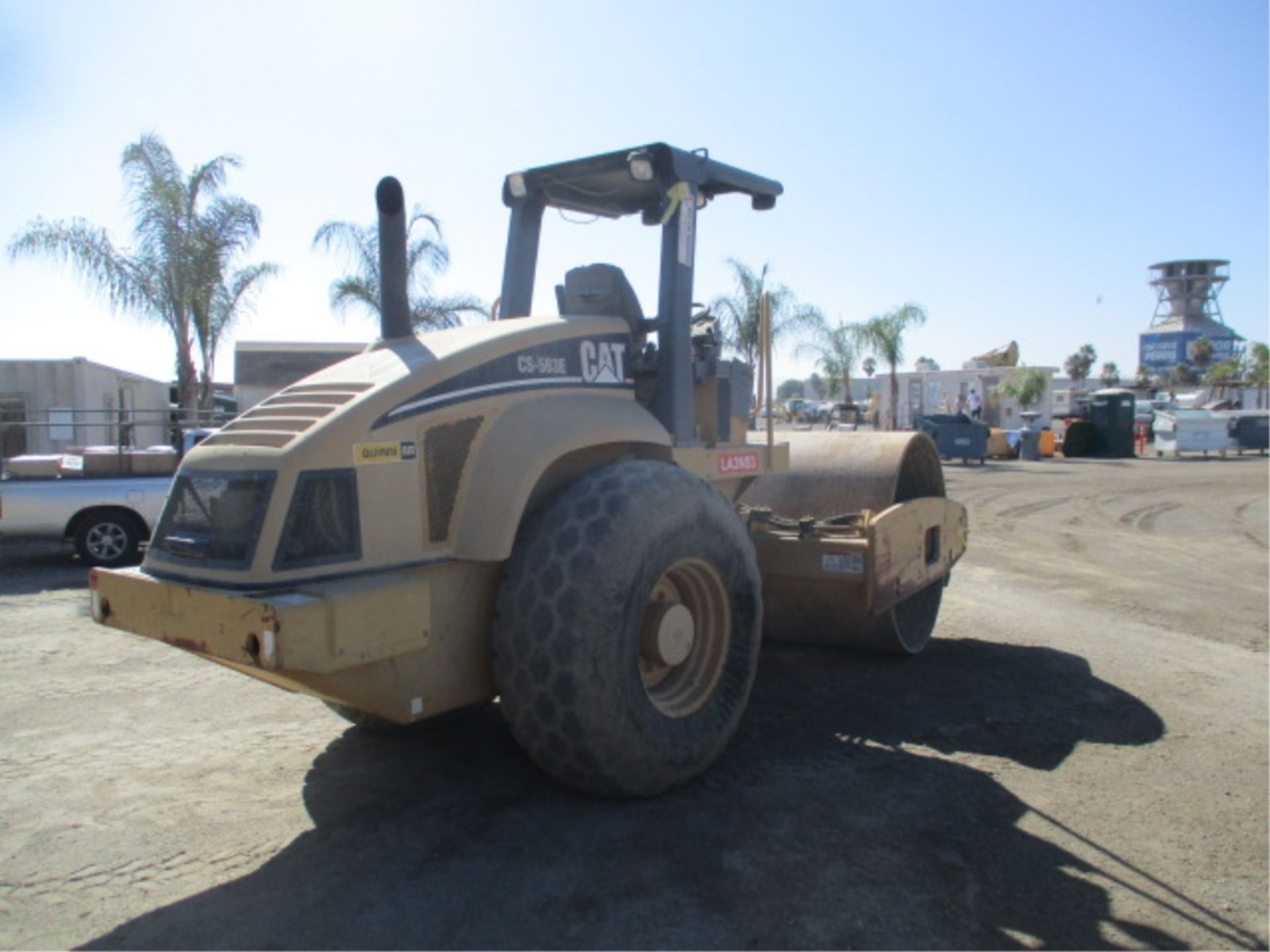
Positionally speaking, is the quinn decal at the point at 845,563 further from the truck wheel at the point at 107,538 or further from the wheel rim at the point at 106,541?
the wheel rim at the point at 106,541

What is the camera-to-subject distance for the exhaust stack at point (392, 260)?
4246mm

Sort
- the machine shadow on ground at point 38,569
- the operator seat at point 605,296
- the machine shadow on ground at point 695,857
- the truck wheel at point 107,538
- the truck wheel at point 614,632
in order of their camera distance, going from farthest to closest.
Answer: the truck wheel at point 107,538 < the machine shadow on ground at point 38,569 < the operator seat at point 605,296 < the truck wheel at point 614,632 < the machine shadow on ground at point 695,857

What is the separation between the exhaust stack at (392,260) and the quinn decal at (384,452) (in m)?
0.85

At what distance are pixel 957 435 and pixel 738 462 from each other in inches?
930

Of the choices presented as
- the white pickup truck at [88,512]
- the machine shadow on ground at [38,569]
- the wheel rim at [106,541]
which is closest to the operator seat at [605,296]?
the machine shadow on ground at [38,569]

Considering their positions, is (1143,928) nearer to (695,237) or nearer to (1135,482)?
(695,237)

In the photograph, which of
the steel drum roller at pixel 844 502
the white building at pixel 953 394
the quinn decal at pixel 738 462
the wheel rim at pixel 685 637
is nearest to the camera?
the wheel rim at pixel 685 637

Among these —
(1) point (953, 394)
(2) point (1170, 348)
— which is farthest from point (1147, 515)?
(2) point (1170, 348)

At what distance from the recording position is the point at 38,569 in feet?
37.6

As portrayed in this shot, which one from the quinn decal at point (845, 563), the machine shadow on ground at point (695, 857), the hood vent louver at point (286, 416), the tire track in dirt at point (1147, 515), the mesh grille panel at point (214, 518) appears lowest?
the machine shadow on ground at point (695, 857)

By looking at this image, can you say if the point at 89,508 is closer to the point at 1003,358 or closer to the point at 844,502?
the point at 844,502

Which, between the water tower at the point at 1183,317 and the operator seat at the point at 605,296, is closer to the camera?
the operator seat at the point at 605,296

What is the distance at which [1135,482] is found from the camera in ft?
73.2

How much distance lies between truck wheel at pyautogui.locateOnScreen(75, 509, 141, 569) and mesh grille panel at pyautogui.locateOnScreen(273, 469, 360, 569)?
8778mm
